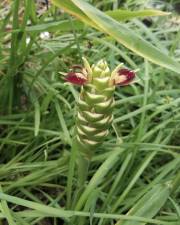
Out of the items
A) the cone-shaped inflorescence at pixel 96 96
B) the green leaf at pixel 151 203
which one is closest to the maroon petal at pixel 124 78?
the cone-shaped inflorescence at pixel 96 96

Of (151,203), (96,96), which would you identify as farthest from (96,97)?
(151,203)

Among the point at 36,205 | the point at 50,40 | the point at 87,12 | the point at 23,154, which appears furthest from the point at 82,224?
the point at 50,40

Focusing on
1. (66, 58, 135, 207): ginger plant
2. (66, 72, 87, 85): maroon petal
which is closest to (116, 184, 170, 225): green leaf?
(66, 58, 135, 207): ginger plant

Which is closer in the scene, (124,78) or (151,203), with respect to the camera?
(124,78)

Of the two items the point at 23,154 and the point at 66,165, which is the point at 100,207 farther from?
the point at 23,154

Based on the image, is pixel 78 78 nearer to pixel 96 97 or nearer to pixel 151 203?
pixel 96 97

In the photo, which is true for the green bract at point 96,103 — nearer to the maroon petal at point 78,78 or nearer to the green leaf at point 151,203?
the maroon petal at point 78,78

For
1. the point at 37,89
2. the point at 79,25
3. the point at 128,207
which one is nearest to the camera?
the point at 128,207

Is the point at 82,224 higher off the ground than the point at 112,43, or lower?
lower
